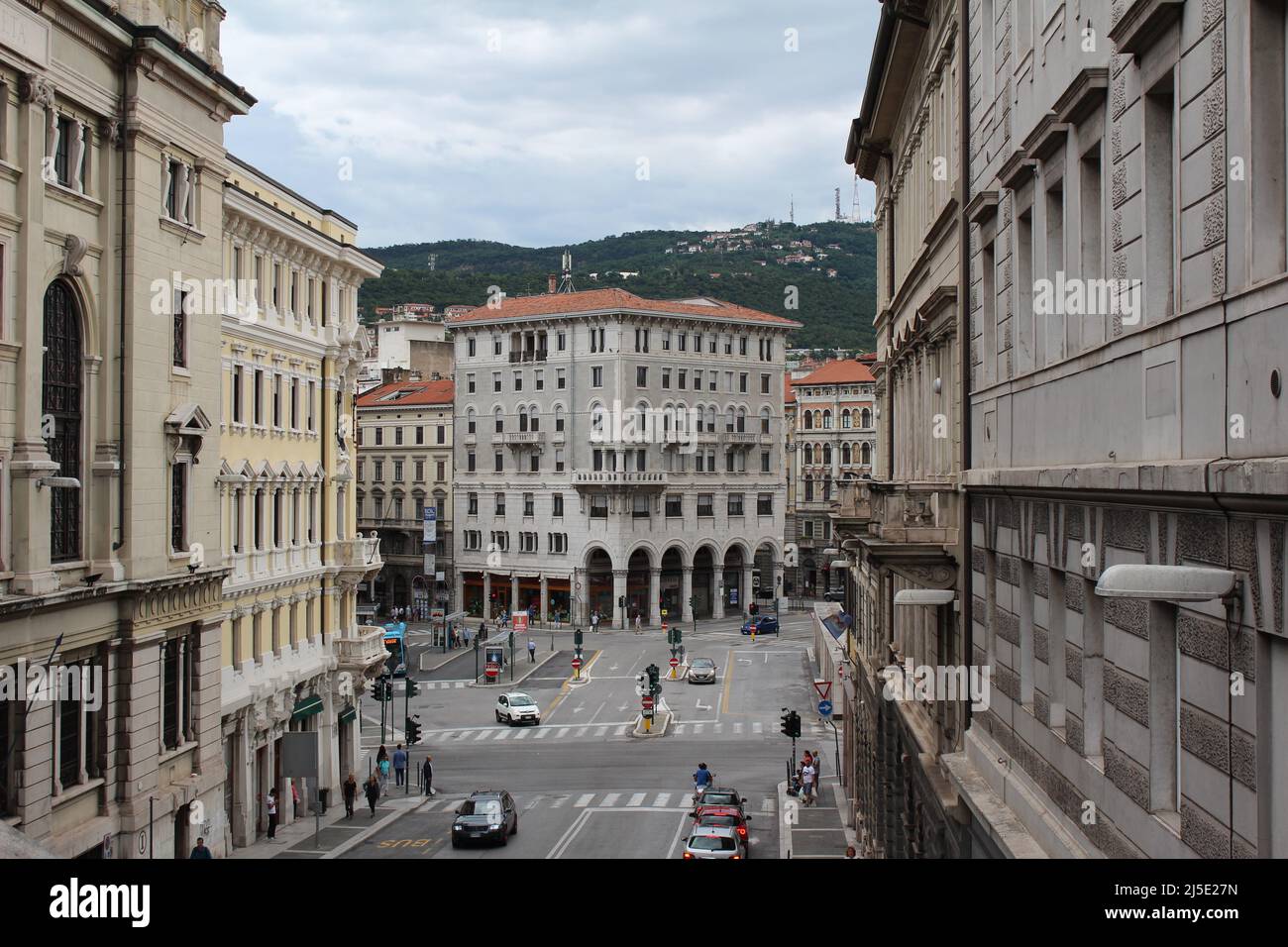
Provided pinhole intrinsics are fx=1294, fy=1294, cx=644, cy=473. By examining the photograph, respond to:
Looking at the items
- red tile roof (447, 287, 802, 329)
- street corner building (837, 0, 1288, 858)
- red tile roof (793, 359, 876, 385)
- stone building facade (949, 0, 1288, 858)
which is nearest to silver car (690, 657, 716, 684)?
red tile roof (447, 287, 802, 329)

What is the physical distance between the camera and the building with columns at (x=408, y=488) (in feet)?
346

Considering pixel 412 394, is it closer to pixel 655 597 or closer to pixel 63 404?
pixel 655 597

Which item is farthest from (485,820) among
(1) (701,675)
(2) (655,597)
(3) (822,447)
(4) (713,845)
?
(3) (822,447)

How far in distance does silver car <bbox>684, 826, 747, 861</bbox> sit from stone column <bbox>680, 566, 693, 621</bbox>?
64.7 metres

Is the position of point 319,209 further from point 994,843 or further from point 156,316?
point 994,843

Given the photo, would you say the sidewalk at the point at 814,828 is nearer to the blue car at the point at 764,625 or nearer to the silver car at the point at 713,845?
the silver car at the point at 713,845

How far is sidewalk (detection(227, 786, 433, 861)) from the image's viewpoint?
119 feet

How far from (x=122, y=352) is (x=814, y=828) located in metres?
24.0

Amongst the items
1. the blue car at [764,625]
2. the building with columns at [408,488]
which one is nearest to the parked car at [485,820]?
the blue car at [764,625]

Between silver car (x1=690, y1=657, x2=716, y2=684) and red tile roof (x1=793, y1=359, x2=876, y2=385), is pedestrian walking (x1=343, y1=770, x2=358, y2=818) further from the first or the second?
red tile roof (x1=793, y1=359, x2=876, y2=385)
